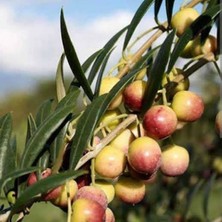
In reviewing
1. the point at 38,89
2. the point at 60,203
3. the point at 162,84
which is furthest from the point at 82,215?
the point at 38,89

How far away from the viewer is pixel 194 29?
65 cm

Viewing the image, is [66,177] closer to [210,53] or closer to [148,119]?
[148,119]

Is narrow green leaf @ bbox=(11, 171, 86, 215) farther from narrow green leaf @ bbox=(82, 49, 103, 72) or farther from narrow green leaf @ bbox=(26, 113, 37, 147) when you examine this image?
narrow green leaf @ bbox=(82, 49, 103, 72)

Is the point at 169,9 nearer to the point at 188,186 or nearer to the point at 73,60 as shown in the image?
the point at 73,60

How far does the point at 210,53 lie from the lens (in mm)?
702

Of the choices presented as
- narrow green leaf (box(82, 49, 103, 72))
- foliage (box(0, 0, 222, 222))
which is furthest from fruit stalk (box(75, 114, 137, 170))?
narrow green leaf (box(82, 49, 103, 72))

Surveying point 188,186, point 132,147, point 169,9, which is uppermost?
point 169,9

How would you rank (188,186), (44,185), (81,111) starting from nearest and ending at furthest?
(44,185) → (81,111) → (188,186)

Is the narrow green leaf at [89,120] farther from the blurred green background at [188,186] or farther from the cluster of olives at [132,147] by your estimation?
the blurred green background at [188,186]

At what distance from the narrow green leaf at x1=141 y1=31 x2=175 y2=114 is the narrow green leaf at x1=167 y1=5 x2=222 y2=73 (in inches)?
1.4

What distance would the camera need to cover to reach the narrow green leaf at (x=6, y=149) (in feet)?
2.12

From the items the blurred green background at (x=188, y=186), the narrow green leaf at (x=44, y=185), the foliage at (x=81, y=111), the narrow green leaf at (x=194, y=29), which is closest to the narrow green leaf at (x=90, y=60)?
the foliage at (x=81, y=111)

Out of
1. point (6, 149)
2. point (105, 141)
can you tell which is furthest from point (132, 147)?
point (6, 149)

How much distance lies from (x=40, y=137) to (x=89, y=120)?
56 mm
